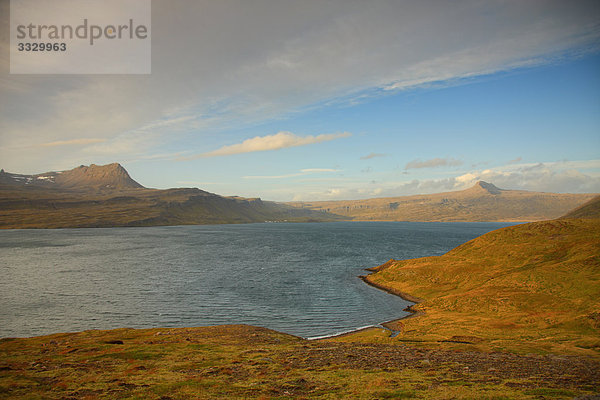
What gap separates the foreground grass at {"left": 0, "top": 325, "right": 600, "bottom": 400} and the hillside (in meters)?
10.1

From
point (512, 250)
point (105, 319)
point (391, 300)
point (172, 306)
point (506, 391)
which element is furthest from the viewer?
point (512, 250)

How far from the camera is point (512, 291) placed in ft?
215

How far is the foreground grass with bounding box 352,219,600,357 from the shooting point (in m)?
45.0

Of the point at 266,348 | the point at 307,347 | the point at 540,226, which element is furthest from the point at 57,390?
the point at 540,226

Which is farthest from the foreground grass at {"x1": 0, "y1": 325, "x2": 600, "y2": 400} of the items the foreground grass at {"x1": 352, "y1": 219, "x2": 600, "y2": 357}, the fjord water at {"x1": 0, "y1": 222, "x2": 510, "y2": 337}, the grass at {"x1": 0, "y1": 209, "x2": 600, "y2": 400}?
the fjord water at {"x1": 0, "y1": 222, "x2": 510, "y2": 337}

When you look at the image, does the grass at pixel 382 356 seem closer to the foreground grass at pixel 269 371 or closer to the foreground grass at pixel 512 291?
the foreground grass at pixel 269 371

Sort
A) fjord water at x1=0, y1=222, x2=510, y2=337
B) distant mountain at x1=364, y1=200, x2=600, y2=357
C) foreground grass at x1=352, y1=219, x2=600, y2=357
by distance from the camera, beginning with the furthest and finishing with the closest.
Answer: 1. fjord water at x1=0, y1=222, x2=510, y2=337
2. distant mountain at x1=364, y1=200, x2=600, y2=357
3. foreground grass at x1=352, y1=219, x2=600, y2=357

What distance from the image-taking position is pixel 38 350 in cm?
3706

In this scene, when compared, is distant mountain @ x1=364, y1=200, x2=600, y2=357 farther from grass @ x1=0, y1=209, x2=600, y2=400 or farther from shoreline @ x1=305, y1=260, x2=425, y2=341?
shoreline @ x1=305, y1=260, x2=425, y2=341

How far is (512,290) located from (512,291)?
462mm

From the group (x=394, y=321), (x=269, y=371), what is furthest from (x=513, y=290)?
(x=269, y=371)

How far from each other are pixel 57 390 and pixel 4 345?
77.1 ft

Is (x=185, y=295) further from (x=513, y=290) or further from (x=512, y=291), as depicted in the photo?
(x=513, y=290)

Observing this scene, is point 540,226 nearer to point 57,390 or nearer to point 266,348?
point 266,348
